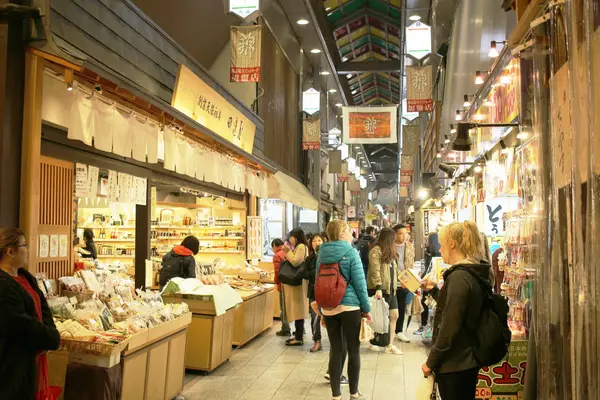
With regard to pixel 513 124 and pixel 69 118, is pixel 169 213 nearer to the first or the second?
pixel 69 118

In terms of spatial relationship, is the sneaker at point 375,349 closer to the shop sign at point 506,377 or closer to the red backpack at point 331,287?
the red backpack at point 331,287

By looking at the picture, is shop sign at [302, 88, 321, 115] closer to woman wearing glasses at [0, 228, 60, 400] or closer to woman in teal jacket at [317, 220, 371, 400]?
woman in teal jacket at [317, 220, 371, 400]

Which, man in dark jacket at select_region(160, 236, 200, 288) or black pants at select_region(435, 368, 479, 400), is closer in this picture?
black pants at select_region(435, 368, 479, 400)

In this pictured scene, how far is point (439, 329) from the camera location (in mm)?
3566

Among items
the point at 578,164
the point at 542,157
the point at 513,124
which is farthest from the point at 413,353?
the point at 578,164

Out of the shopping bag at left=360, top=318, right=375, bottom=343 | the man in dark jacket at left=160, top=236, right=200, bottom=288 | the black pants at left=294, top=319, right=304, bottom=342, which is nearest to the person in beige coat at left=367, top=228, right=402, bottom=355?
the black pants at left=294, top=319, right=304, bottom=342

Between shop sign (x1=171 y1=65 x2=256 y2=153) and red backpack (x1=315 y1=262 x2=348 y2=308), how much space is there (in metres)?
3.86

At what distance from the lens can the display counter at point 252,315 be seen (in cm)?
861

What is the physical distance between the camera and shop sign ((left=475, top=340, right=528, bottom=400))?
410cm

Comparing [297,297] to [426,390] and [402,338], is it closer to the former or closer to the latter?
[402,338]

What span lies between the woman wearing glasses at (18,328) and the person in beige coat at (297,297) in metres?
5.47

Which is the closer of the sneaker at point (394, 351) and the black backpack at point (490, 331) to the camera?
the black backpack at point (490, 331)

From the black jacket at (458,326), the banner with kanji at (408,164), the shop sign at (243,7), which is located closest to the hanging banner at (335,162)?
the banner with kanji at (408,164)

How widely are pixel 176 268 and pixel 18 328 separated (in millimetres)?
4362
